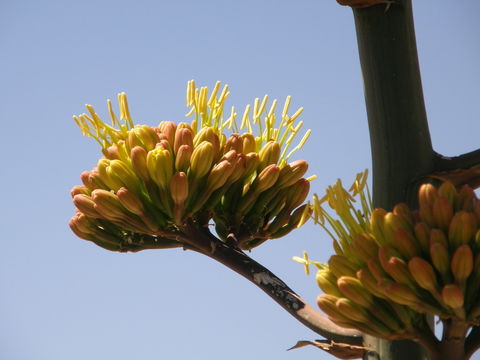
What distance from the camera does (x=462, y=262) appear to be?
159cm

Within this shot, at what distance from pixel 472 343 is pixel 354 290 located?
0.29 meters

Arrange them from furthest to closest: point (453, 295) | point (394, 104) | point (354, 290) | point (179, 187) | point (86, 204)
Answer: point (86, 204) < point (179, 187) < point (394, 104) < point (354, 290) < point (453, 295)

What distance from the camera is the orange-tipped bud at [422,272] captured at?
159 centimetres

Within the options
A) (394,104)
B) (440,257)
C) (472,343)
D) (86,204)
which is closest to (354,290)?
(440,257)

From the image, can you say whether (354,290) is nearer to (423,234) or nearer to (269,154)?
(423,234)

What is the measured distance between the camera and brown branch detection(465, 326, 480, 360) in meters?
1.73

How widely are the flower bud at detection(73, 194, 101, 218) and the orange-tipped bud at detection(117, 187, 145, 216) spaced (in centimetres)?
11

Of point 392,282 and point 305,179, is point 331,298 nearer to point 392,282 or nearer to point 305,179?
point 392,282

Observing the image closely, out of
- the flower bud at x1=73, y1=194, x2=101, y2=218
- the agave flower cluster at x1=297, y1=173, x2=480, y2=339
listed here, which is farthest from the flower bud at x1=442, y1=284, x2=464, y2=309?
the flower bud at x1=73, y1=194, x2=101, y2=218

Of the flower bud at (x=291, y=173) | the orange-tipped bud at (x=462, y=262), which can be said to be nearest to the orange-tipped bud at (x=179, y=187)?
the flower bud at (x=291, y=173)

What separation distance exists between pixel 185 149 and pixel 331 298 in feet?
2.00

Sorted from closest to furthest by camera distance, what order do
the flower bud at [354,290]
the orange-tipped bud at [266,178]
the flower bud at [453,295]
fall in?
the flower bud at [453,295] → the flower bud at [354,290] → the orange-tipped bud at [266,178]

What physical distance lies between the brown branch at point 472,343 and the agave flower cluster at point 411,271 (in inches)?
3.5

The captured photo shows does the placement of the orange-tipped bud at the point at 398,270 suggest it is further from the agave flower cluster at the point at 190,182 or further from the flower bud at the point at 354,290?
the agave flower cluster at the point at 190,182
